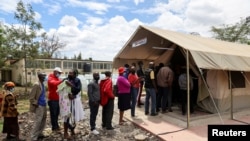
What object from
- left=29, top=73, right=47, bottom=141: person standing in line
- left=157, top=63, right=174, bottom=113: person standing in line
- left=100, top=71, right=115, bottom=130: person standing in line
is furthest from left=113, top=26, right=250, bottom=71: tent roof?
left=29, top=73, right=47, bottom=141: person standing in line

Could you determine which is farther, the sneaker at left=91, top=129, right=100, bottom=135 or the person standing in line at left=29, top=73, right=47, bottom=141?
the sneaker at left=91, top=129, right=100, bottom=135

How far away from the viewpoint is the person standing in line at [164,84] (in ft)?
26.0

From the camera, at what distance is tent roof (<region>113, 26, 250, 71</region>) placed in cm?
684

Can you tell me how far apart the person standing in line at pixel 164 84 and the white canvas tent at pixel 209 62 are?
761 mm

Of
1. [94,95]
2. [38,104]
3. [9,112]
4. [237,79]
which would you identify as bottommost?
[9,112]

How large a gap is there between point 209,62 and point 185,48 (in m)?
0.84

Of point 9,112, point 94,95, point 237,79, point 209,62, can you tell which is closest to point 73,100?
point 94,95

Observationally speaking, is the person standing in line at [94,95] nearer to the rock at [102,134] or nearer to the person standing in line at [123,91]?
the rock at [102,134]

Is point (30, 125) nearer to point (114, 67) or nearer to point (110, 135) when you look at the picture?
point (110, 135)

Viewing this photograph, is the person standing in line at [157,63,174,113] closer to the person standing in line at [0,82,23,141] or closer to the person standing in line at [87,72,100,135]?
the person standing in line at [87,72,100,135]

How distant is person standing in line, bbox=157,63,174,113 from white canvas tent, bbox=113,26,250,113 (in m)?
0.76

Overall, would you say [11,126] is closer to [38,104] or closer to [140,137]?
[38,104]

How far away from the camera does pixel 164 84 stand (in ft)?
26.1

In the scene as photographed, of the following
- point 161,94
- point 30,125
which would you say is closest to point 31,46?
point 30,125
